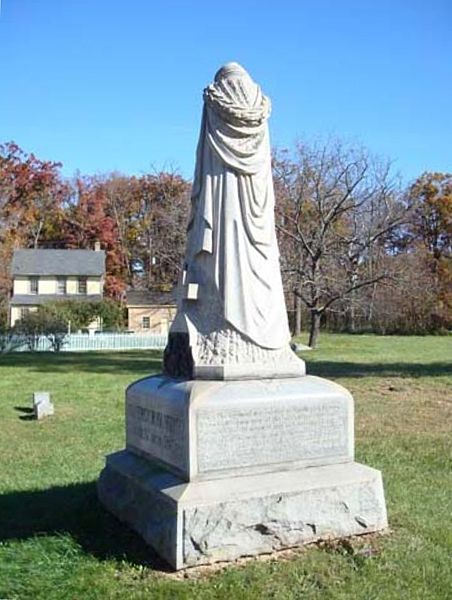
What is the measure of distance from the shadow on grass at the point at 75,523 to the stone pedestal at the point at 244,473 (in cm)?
10

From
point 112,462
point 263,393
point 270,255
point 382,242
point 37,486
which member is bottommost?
point 37,486

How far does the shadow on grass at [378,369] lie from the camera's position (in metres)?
17.6

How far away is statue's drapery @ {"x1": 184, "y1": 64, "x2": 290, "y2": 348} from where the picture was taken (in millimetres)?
5273

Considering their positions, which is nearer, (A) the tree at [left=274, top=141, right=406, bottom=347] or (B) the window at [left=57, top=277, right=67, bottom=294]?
(A) the tree at [left=274, top=141, right=406, bottom=347]

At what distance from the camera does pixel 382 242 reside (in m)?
37.3

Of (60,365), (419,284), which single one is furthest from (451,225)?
(60,365)

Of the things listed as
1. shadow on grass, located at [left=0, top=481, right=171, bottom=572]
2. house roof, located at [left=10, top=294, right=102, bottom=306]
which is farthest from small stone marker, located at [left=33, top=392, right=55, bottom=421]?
house roof, located at [left=10, top=294, right=102, bottom=306]

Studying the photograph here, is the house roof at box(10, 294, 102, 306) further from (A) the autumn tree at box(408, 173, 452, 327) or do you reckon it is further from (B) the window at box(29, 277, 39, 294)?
(A) the autumn tree at box(408, 173, 452, 327)

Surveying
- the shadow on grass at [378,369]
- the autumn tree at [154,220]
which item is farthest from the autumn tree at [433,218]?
the shadow on grass at [378,369]

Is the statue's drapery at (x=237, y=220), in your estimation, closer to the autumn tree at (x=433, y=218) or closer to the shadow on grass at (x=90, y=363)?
the shadow on grass at (x=90, y=363)

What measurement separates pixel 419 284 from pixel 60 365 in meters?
17.4

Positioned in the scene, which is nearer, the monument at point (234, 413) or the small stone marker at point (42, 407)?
the monument at point (234, 413)

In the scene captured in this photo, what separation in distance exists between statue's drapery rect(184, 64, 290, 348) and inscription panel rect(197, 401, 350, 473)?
58 centimetres

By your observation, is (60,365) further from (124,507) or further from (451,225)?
(451,225)
